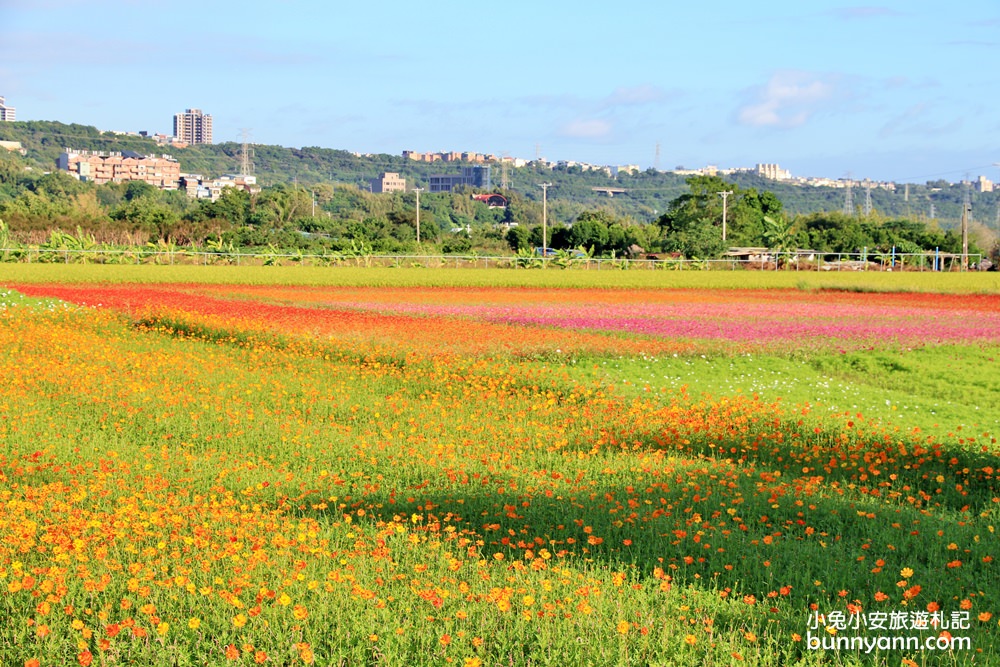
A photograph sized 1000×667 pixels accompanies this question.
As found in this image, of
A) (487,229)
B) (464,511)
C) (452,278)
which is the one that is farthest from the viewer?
(487,229)

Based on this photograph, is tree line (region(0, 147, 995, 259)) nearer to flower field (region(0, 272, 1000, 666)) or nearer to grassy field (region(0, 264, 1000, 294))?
grassy field (region(0, 264, 1000, 294))

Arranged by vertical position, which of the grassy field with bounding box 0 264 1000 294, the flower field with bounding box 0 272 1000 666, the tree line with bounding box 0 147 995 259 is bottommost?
the flower field with bounding box 0 272 1000 666

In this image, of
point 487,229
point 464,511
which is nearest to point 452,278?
point 464,511

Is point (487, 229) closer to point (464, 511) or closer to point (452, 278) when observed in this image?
point (452, 278)

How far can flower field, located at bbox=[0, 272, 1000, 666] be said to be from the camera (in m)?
5.49

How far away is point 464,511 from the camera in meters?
8.27

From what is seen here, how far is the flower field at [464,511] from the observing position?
5488 millimetres

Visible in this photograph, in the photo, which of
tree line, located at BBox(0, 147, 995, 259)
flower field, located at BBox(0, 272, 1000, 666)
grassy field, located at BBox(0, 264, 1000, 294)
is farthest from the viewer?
tree line, located at BBox(0, 147, 995, 259)

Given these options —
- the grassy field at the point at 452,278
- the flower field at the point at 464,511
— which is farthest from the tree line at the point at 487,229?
the flower field at the point at 464,511

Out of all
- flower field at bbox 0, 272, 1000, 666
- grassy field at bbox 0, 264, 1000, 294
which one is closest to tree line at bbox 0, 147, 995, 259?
grassy field at bbox 0, 264, 1000, 294

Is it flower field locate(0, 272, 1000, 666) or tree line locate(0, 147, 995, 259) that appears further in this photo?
tree line locate(0, 147, 995, 259)

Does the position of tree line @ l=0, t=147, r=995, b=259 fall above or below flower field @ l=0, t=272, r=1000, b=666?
above

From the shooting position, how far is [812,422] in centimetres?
1285

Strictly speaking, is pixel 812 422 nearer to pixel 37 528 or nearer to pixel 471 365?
pixel 471 365
